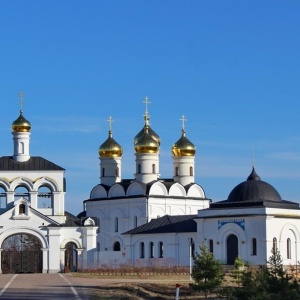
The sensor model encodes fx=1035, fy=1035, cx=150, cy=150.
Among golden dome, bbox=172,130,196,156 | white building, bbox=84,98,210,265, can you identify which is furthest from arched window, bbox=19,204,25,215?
golden dome, bbox=172,130,196,156

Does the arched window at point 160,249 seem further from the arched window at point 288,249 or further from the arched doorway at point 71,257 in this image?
the arched window at point 288,249

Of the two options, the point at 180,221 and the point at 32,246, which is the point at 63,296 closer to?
the point at 32,246

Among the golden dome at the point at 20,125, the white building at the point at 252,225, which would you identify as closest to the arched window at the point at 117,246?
the white building at the point at 252,225

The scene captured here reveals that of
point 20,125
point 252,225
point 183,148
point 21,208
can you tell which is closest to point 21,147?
point 20,125

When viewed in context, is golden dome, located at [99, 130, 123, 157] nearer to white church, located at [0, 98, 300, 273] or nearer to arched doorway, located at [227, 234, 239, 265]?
white church, located at [0, 98, 300, 273]

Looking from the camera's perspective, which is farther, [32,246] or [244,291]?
[32,246]

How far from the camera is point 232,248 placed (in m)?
Result: 57.8

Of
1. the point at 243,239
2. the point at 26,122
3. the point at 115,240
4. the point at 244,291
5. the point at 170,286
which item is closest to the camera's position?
the point at 244,291

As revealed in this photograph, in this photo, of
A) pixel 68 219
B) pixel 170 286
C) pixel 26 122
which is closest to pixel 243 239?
pixel 68 219

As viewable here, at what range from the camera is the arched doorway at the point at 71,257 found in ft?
195

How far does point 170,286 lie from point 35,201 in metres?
23.2

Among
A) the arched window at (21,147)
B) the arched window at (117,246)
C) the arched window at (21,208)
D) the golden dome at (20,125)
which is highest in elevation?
the golden dome at (20,125)

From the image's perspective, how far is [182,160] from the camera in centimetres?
7325

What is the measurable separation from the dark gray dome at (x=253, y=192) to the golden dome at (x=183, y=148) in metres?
12.8
